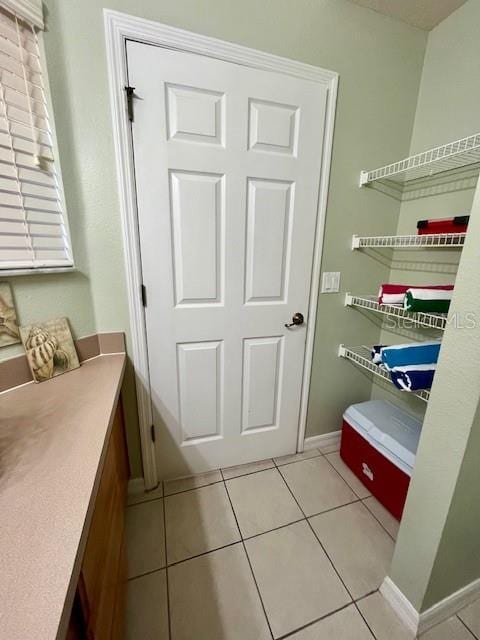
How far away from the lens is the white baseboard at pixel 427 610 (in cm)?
99

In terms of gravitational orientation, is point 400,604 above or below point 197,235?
below

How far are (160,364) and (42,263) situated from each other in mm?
667

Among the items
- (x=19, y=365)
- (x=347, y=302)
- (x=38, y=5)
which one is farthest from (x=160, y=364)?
(x=38, y=5)

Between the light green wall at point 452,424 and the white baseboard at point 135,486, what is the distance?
48.6 inches

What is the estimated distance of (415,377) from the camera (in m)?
1.16

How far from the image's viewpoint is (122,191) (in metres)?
1.16

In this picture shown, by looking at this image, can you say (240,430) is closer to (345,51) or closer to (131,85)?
(131,85)

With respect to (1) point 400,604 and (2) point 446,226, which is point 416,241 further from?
(1) point 400,604

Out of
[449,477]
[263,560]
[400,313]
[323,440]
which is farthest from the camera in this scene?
[323,440]

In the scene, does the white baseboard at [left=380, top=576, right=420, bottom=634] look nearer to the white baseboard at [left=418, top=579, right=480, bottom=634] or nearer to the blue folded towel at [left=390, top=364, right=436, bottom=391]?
the white baseboard at [left=418, top=579, right=480, bottom=634]

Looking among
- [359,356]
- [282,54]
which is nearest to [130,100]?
[282,54]

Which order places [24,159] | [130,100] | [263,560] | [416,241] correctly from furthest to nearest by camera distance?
[416,241] → [263,560] → [130,100] → [24,159]

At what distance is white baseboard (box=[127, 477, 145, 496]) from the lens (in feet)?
4.94

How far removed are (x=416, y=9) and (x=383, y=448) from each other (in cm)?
212
